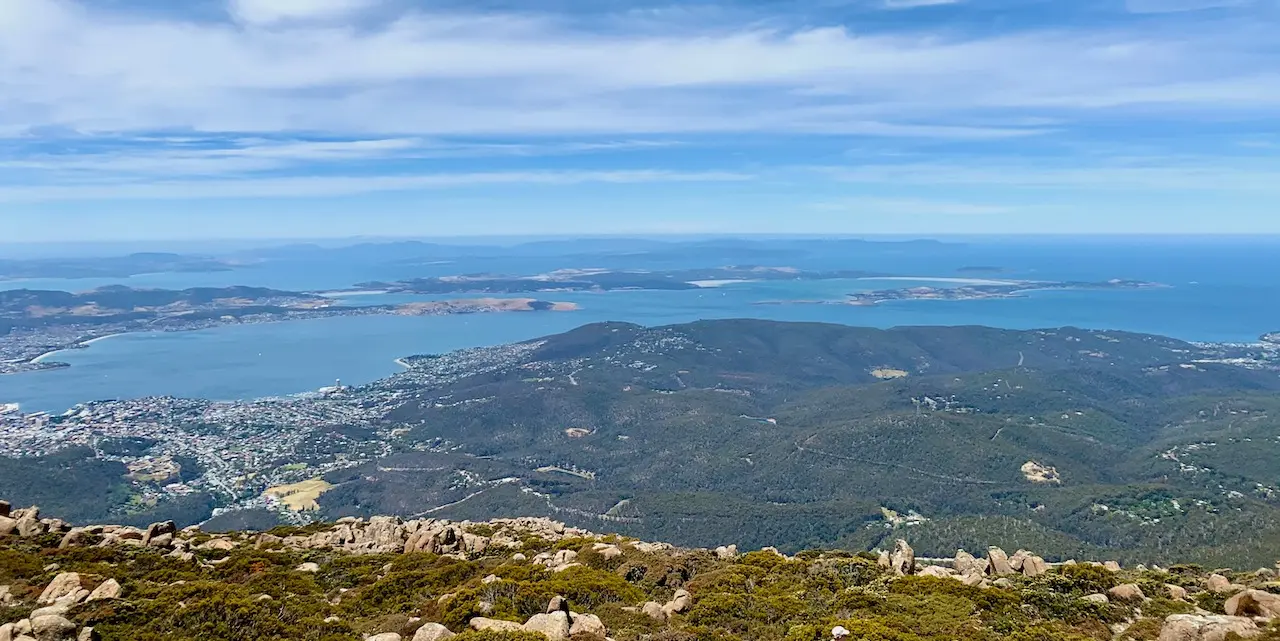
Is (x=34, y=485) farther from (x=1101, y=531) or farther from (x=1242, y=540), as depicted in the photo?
(x=1242, y=540)

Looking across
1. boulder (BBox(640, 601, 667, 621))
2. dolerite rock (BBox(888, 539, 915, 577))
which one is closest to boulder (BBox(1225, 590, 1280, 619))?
dolerite rock (BBox(888, 539, 915, 577))

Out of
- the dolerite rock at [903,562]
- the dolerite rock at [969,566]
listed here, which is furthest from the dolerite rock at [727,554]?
the dolerite rock at [969,566]

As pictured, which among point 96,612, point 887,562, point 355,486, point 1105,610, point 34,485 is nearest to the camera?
point 96,612

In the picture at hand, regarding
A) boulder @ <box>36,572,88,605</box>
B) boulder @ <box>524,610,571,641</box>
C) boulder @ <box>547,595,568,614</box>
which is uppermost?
boulder @ <box>524,610,571,641</box>

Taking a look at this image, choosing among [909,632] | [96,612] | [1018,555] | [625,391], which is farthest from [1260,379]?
[96,612]

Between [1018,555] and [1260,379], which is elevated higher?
[1018,555]

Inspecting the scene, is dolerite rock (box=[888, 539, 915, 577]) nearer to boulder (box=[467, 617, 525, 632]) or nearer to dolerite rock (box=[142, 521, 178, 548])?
boulder (box=[467, 617, 525, 632])

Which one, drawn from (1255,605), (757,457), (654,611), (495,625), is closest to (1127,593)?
(1255,605)
